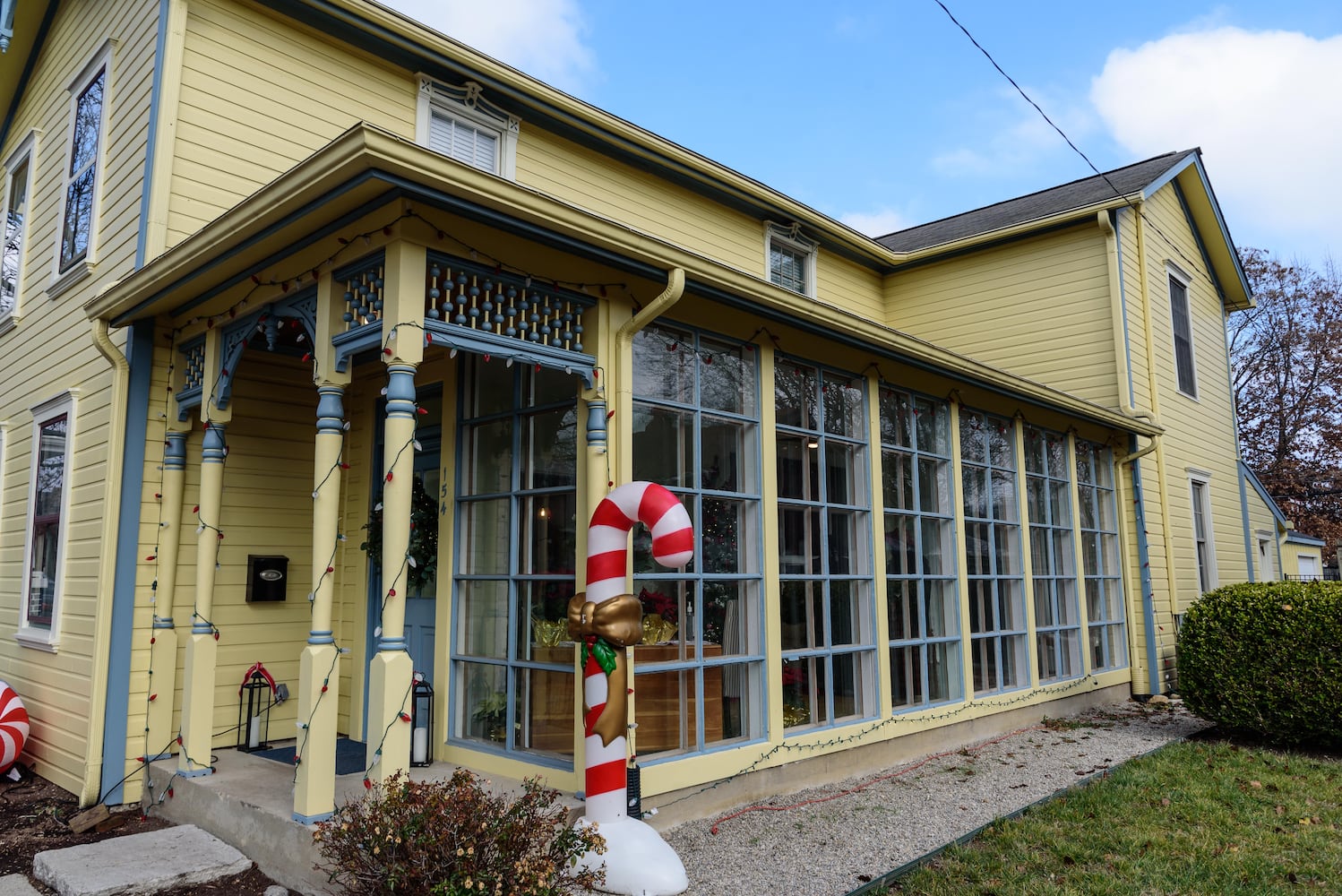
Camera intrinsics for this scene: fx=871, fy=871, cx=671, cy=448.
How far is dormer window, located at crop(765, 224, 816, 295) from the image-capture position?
9.89m

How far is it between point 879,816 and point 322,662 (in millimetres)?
3100

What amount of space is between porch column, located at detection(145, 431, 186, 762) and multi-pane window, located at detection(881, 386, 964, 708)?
4576 mm

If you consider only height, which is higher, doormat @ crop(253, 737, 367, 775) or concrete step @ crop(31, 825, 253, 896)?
doormat @ crop(253, 737, 367, 775)

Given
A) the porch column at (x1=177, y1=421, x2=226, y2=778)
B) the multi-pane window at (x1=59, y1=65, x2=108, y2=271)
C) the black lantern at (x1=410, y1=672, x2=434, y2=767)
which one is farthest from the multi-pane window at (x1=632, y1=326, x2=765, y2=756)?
the multi-pane window at (x1=59, y1=65, x2=108, y2=271)

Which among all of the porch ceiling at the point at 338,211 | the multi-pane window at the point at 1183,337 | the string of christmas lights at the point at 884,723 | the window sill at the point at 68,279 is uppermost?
the multi-pane window at the point at 1183,337

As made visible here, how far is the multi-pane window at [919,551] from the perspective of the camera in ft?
20.7

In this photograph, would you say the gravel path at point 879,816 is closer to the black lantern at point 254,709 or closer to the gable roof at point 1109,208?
the black lantern at point 254,709

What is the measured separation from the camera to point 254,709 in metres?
5.57

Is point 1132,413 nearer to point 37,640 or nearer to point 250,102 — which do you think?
point 250,102

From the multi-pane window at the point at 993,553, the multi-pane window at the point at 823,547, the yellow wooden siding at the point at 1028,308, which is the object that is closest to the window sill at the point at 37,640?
the multi-pane window at the point at 823,547

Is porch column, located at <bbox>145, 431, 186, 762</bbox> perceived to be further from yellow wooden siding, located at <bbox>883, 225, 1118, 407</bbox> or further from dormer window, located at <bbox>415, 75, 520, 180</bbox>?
yellow wooden siding, located at <bbox>883, 225, 1118, 407</bbox>

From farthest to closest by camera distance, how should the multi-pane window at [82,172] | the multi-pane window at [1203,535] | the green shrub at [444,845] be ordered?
the multi-pane window at [1203,535] < the multi-pane window at [82,172] < the green shrub at [444,845]

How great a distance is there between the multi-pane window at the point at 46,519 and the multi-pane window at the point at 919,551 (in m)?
5.64

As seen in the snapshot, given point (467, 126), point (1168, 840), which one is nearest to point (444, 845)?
point (1168, 840)
